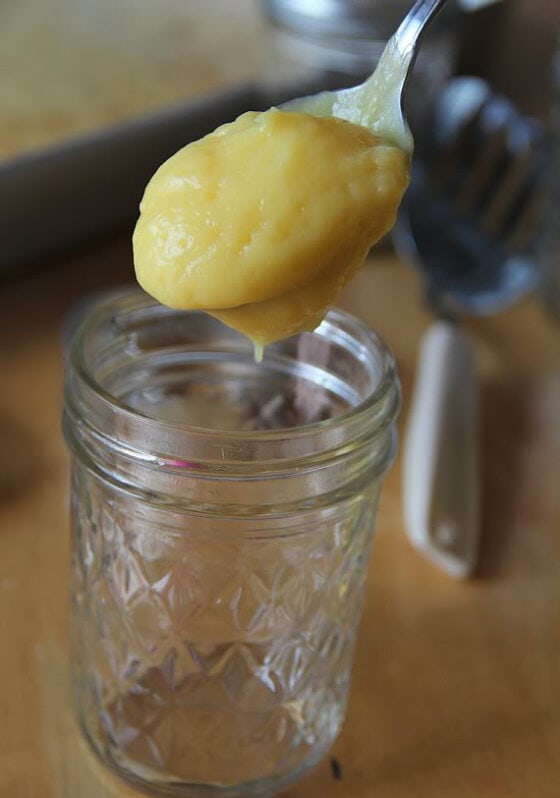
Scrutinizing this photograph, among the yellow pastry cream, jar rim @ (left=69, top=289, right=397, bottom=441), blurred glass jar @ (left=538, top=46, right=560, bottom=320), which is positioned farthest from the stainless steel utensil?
the yellow pastry cream

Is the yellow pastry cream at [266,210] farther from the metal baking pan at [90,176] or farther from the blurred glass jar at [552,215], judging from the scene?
the blurred glass jar at [552,215]

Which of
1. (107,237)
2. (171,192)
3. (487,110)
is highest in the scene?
(171,192)

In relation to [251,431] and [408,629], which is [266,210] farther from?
[408,629]

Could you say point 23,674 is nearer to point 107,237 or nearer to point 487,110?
point 107,237

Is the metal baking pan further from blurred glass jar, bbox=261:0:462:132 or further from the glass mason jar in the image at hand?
the glass mason jar

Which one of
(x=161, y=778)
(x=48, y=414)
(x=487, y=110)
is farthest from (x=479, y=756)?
(x=487, y=110)

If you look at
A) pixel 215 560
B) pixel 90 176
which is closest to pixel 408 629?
pixel 215 560
